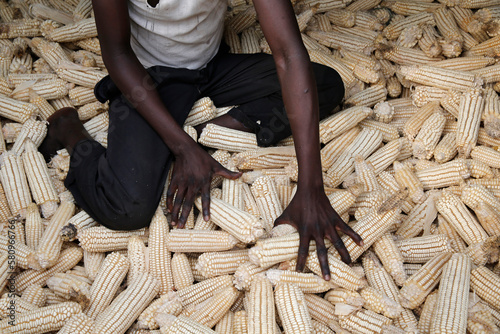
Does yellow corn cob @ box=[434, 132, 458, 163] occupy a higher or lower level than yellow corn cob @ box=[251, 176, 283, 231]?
lower

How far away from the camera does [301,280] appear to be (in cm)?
243

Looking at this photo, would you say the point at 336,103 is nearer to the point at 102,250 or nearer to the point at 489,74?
the point at 489,74

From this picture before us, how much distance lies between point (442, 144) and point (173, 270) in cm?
202

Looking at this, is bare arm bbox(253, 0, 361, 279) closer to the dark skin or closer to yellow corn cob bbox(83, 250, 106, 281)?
the dark skin

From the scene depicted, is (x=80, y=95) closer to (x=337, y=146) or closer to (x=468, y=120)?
(x=337, y=146)

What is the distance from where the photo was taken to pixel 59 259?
111 inches

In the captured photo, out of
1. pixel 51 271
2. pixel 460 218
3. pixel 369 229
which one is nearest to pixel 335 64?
pixel 460 218

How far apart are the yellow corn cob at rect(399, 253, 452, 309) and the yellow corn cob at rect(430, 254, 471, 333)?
52mm

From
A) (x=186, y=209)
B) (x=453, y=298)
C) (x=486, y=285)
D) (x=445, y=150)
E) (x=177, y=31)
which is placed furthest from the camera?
(x=445, y=150)

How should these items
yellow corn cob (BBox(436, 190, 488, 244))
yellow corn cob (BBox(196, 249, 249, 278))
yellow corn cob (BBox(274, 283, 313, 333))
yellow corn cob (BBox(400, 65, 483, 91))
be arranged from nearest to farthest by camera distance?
yellow corn cob (BBox(274, 283, 313, 333)), yellow corn cob (BBox(196, 249, 249, 278)), yellow corn cob (BBox(436, 190, 488, 244)), yellow corn cob (BBox(400, 65, 483, 91))

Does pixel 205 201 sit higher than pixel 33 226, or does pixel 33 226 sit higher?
pixel 33 226

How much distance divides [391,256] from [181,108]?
1645mm

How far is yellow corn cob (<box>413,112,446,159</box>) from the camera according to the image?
3.35m

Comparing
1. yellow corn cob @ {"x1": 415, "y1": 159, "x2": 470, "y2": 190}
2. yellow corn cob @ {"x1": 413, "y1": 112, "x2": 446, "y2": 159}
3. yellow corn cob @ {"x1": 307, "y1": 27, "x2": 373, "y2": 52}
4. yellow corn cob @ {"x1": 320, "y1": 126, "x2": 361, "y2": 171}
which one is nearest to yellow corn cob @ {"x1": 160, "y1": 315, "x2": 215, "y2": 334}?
yellow corn cob @ {"x1": 320, "y1": 126, "x2": 361, "y2": 171}
